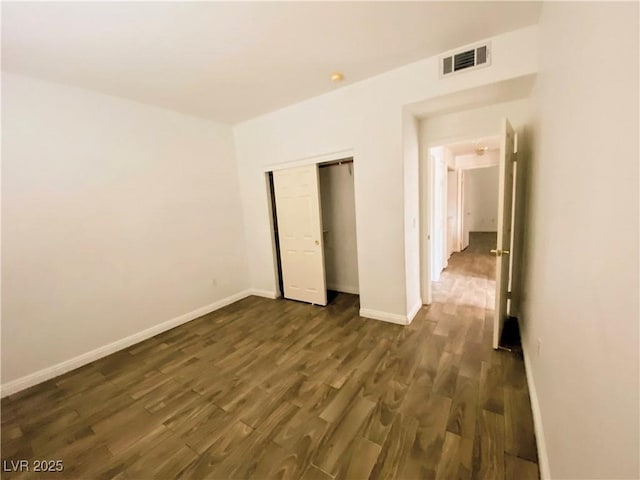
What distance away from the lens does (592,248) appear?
2.84 feet

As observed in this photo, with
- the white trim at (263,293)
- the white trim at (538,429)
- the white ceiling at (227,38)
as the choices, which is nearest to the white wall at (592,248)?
the white trim at (538,429)

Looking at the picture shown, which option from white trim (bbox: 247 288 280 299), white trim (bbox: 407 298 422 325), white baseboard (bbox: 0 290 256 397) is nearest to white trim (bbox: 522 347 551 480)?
white trim (bbox: 407 298 422 325)

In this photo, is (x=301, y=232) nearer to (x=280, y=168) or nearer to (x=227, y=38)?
(x=280, y=168)

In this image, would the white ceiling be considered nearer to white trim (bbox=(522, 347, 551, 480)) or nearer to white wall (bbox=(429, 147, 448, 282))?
white wall (bbox=(429, 147, 448, 282))

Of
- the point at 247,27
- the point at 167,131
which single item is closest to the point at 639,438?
the point at 247,27

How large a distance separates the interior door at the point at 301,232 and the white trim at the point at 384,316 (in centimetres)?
68

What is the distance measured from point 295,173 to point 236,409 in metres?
2.75

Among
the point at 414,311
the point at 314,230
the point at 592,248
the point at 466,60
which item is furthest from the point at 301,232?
the point at 592,248

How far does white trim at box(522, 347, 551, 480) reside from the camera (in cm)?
125

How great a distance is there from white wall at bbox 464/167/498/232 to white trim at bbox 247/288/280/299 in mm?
7534

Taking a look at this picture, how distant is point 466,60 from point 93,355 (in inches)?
181

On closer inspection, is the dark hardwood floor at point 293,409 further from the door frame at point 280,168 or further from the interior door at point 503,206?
the door frame at point 280,168

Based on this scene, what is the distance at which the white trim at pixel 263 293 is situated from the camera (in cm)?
407

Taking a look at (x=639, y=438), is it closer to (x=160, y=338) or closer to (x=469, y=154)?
(x=160, y=338)
